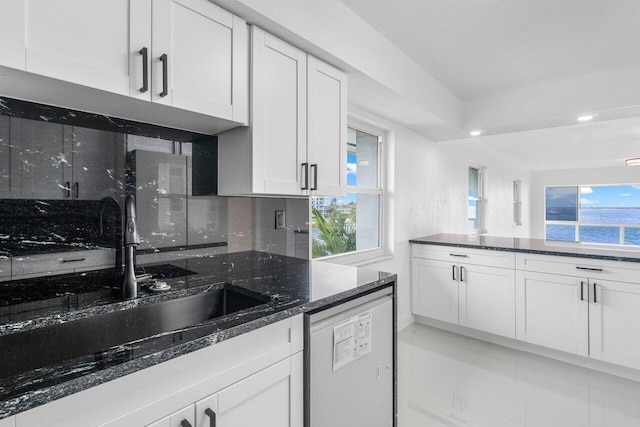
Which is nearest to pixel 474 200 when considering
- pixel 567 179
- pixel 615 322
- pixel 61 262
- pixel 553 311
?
pixel 553 311

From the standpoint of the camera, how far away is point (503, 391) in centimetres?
236

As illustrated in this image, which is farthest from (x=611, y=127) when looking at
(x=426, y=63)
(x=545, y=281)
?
(x=426, y=63)

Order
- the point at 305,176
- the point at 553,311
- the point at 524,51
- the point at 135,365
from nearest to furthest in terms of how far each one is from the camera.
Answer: the point at 135,365
the point at 305,176
the point at 524,51
the point at 553,311

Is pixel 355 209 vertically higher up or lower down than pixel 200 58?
lower down

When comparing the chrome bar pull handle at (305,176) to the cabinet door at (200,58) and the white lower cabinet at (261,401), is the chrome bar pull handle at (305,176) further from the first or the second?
the white lower cabinet at (261,401)

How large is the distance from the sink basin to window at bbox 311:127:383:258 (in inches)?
48.0

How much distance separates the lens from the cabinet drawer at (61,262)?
4.01 feet

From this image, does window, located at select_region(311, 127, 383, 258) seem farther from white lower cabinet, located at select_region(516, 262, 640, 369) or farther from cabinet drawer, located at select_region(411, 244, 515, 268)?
white lower cabinet, located at select_region(516, 262, 640, 369)

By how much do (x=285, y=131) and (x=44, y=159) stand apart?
1017mm

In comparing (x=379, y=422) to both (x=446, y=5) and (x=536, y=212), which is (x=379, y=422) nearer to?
(x=446, y=5)

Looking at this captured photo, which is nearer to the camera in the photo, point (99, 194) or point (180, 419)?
point (180, 419)

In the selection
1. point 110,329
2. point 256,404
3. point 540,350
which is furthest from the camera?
point 540,350

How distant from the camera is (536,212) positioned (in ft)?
28.9

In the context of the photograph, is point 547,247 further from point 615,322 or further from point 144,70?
point 144,70
